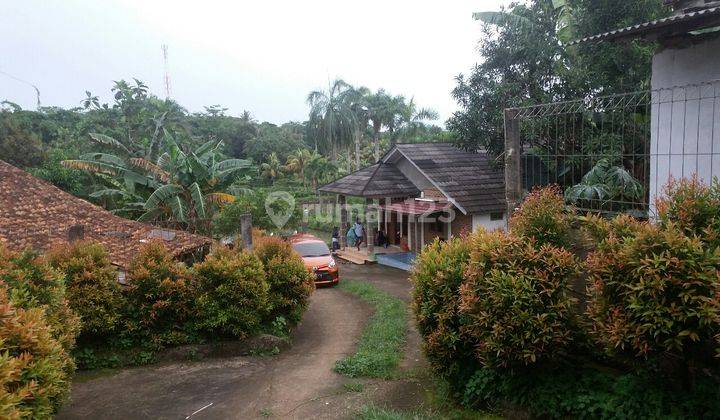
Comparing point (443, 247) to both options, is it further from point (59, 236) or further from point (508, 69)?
point (508, 69)

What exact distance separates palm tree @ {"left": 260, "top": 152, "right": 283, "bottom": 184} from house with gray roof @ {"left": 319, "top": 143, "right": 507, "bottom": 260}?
25.0 m

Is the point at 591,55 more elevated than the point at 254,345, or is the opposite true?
the point at 591,55

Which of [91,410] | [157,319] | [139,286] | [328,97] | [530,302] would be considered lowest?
[91,410]

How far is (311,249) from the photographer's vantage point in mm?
16641

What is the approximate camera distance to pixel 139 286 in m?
9.03

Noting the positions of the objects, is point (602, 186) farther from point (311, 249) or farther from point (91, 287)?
point (311, 249)

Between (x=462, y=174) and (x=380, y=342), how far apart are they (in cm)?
908

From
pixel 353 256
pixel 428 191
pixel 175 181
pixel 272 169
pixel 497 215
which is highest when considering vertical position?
pixel 272 169

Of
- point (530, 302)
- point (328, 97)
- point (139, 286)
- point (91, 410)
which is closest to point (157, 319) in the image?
point (139, 286)

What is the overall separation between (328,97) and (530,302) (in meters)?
32.3

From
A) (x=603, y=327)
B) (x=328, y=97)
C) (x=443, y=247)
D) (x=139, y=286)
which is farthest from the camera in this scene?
(x=328, y=97)

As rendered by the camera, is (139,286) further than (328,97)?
No

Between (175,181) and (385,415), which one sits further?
(175,181)

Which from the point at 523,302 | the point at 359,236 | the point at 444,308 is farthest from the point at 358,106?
the point at 523,302
